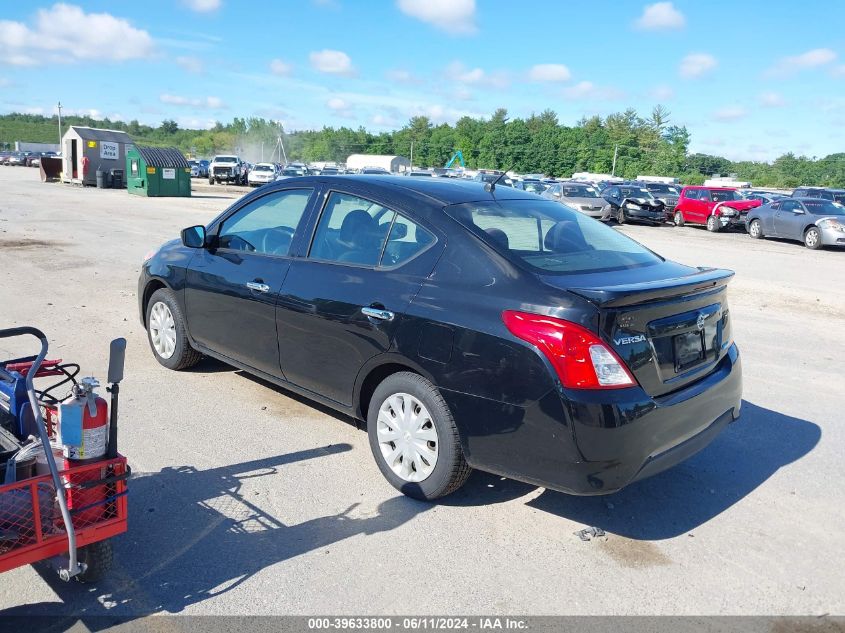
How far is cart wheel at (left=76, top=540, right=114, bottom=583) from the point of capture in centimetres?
300

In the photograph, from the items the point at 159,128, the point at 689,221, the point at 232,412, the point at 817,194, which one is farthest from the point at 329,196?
the point at 159,128

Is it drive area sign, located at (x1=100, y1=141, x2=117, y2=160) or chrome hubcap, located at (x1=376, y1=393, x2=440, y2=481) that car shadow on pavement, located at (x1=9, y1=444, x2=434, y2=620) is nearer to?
chrome hubcap, located at (x1=376, y1=393, x2=440, y2=481)

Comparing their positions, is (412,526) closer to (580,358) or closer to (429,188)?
(580,358)

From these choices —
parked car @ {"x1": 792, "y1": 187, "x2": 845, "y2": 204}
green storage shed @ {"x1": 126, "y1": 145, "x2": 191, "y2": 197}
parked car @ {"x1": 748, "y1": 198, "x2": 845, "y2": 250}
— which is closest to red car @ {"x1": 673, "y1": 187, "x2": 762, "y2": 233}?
parked car @ {"x1": 748, "y1": 198, "x2": 845, "y2": 250}

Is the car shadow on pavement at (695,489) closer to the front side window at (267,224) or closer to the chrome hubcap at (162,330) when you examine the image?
the front side window at (267,224)

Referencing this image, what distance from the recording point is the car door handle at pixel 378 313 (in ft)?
13.0

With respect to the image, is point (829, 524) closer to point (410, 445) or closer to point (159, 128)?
point (410, 445)

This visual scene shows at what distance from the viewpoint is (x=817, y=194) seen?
1174 inches

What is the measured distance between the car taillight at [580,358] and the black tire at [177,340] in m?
3.47

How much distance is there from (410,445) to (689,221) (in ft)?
87.6

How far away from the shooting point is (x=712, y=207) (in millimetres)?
26688

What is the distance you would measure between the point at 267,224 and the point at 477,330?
2.26 m

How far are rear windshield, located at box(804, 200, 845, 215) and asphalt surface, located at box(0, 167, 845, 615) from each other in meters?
17.9

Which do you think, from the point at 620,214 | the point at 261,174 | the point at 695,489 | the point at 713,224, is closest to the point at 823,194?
the point at 713,224
